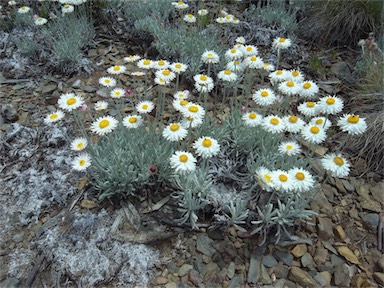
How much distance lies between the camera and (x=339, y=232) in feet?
7.92

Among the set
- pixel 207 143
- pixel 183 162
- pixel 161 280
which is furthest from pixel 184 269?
pixel 207 143

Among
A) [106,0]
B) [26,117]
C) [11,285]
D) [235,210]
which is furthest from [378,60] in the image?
[11,285]

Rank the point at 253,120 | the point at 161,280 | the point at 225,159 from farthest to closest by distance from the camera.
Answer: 1. the point at 225,159
2. the point at 253,120
3. the point at 161,280

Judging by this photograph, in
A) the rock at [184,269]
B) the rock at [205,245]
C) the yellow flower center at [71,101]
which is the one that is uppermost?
the yellow flower center at [71,101]

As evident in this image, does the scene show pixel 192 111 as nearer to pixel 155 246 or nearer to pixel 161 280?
pixel 155 246

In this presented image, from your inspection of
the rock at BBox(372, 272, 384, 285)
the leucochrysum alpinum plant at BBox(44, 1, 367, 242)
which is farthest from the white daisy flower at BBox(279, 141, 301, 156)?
the rock at BBox(372, 272, 384, 285)

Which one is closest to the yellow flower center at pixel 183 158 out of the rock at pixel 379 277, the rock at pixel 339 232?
the rock at pixel 339 232

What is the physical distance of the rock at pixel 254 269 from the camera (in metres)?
2.18

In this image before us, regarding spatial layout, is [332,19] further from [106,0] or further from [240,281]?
[240,281]

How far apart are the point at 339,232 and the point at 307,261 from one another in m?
0.32

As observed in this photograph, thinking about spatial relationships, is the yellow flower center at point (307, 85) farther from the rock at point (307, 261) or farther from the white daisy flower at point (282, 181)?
the rock at point (307, 261)

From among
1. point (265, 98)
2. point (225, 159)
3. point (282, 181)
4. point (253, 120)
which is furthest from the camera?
point (225, 159)

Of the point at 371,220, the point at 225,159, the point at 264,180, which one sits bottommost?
the point at 371,220

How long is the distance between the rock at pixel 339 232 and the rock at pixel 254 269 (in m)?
0.56
